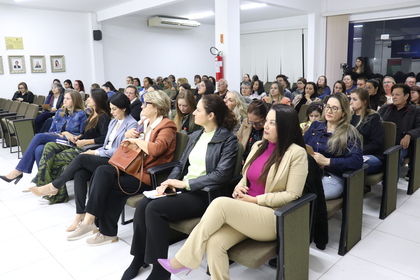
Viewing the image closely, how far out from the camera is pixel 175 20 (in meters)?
11.3

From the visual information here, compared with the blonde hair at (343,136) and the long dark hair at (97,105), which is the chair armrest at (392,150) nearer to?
the blonde hair at (343,136)

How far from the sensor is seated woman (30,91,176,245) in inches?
104

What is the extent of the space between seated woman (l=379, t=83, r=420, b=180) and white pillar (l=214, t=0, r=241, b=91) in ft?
9.62

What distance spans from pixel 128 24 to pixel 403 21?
769cm

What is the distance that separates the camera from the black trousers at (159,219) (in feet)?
6.93

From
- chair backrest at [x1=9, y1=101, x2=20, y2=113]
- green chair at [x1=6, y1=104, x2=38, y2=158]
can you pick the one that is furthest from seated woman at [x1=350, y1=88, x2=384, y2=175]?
chair backrest at [x1=9, y1=101, x2=20, y2=113]

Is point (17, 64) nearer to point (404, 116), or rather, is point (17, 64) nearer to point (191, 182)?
point (191, 182)

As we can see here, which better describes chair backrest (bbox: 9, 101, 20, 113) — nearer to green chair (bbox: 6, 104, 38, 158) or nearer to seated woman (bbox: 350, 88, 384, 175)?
green chair (bbox: 6, 104, 38, 158)

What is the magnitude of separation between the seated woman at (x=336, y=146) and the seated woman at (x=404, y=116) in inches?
46.0

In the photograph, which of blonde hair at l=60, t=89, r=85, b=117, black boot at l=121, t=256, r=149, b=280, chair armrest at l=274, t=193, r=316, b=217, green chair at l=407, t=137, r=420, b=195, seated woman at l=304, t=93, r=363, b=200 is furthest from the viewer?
blonde hair at l=60, t=89, r=85, b=117

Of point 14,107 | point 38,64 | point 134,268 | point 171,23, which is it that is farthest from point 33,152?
point 171,23

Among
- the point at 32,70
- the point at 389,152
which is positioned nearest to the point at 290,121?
the point at 389,152

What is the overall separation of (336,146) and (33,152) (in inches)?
122

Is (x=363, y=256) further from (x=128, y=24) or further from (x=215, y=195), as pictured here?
(x=128, y=24)
